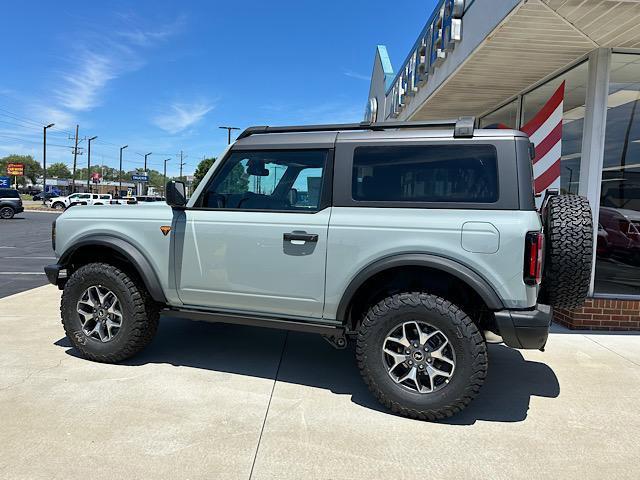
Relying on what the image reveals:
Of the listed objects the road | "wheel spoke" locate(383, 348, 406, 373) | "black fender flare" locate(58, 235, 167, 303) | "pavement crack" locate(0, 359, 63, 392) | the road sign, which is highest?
the road sign

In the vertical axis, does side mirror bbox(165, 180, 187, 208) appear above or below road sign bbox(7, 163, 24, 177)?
below

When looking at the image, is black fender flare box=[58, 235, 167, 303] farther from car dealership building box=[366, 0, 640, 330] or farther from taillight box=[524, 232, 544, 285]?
car dealership building box=[366, 0, 640, 330]

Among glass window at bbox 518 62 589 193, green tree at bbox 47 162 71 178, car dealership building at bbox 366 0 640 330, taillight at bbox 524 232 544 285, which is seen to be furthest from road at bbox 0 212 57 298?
green tree at bbox 47 162 71 178

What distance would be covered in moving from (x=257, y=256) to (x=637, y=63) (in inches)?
207

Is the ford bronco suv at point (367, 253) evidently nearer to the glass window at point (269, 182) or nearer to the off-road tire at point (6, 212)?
the glass window at point (269, 182)

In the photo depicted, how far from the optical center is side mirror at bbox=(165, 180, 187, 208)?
373cm

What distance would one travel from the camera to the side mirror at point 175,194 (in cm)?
373

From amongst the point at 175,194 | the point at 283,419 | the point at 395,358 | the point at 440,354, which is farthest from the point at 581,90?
the point at 283,419

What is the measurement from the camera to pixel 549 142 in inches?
255

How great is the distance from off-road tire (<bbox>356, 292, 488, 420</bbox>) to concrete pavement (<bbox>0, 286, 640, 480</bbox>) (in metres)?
0.15

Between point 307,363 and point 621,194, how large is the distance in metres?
4.50

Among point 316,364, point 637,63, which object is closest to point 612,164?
point 637,63

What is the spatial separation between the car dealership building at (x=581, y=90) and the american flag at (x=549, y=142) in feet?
0.05

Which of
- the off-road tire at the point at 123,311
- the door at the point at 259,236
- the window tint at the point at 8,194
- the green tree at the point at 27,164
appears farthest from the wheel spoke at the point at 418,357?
the green tree at the point at 27,164
